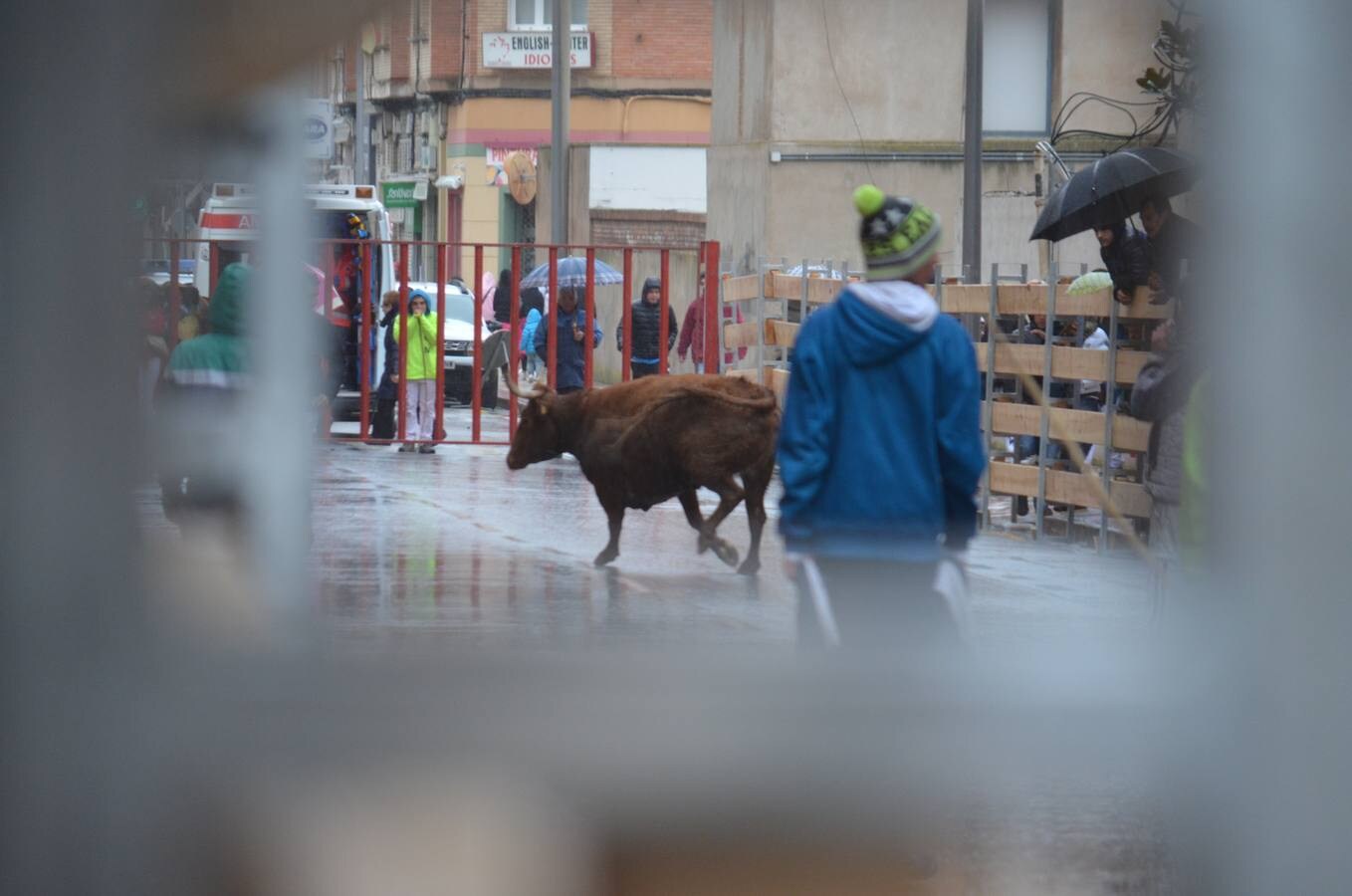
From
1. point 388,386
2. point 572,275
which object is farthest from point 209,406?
point 572,275

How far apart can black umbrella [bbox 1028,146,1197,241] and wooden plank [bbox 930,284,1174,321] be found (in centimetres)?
33

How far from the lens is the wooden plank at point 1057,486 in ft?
29.4

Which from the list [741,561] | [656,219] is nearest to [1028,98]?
[741,561]

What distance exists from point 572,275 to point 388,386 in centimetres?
271

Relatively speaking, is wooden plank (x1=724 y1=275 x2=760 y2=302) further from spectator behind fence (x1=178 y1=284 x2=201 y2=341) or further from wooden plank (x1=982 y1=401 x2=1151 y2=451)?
spectator behind fence (x1=178 y1=284 x2=201 y2=341)

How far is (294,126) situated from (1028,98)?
1574 centimetres

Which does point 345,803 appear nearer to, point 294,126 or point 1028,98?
point 294,126

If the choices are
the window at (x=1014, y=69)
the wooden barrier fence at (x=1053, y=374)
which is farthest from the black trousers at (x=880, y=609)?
the window at (x=1014, y=69)

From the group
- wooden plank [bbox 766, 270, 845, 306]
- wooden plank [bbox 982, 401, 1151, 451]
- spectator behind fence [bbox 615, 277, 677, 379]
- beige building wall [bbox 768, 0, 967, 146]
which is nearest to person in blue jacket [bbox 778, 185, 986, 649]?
wooden plank [bbox 982, 401, 1151, 451]

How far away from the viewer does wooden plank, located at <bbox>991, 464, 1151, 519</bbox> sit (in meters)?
8.97

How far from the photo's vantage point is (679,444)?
9117 millimetres

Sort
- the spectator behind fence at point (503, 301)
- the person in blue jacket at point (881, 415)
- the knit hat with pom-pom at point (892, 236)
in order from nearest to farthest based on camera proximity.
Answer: the person in blue jacket at point (881, 415)
the knit hat with pom-pom at point (892, 236)
the spectator behind fence at point (503, 301)

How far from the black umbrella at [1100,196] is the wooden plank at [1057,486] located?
124cm

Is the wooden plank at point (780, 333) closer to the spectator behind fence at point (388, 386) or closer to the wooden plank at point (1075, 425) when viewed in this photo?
the wooden plank at point (1075, 425)
